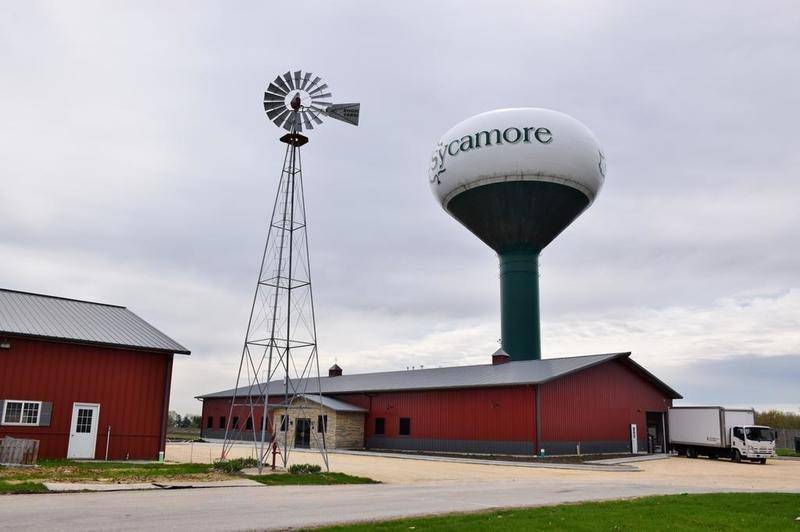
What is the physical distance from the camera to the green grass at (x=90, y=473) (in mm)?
17359

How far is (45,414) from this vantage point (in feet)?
78.8

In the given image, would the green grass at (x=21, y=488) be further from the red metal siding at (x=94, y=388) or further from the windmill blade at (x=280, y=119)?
the windmill blade at (x=280, y=119)

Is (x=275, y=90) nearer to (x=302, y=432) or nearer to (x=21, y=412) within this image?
(x=21, y=412)

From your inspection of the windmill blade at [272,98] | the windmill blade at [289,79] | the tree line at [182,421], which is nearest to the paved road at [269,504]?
the windmill blade at [272,98]

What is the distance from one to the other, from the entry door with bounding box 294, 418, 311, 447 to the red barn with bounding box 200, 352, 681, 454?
0.20ft

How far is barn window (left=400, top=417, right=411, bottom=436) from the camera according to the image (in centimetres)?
3872

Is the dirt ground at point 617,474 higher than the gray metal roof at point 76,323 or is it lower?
lower

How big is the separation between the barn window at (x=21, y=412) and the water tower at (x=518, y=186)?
23.2 meters

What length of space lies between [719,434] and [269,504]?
27.8m

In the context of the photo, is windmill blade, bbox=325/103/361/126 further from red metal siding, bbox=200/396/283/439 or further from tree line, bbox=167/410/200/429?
tree line, bbox=167/410/200/429

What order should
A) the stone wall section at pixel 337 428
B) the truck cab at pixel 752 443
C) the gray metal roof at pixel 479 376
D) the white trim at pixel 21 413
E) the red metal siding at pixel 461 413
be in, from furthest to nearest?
the stone wall section at pixel 337 428 < the gray metal roof at pixel 479 376 < the red metal siding at pixel 461 413 < the truck cab at pixel 752 443 < the white trim at pixel 21 413

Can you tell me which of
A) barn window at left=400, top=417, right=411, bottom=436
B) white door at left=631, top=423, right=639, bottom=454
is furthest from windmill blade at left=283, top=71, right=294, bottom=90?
white door at left=631, top=423, right=639, bottom=454

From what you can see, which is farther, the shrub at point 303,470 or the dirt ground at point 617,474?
Result: the dirt ground at point 617,474

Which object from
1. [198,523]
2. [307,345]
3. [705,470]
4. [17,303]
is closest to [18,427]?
[17,303]
